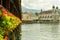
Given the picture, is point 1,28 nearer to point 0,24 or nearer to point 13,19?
point 0,24

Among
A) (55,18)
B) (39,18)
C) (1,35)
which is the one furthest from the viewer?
(39,18)

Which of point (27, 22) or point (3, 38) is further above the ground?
point (3, 38)

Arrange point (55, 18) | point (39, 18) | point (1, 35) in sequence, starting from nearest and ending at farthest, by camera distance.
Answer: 1. point (1, 35)
2. point (55, 18)
3. point (39, 18)

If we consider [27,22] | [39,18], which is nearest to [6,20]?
[27,22]

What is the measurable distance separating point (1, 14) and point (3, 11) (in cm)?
5

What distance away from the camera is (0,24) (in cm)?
332

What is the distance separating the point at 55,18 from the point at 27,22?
2105cm

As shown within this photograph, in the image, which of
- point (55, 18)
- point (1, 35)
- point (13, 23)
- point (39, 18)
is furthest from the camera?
point (39, 18)

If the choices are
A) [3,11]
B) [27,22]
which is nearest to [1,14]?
[3,11]

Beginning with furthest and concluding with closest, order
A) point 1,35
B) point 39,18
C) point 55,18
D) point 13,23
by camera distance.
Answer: point 39,18, point 55,18, point 13,23, point 1,35

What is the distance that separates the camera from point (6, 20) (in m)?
3.30

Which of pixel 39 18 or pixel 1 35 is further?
pixel 39 18

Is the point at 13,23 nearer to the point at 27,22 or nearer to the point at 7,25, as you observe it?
the point at 7,25

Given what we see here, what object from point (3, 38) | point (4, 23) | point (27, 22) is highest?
point (4, 23)
